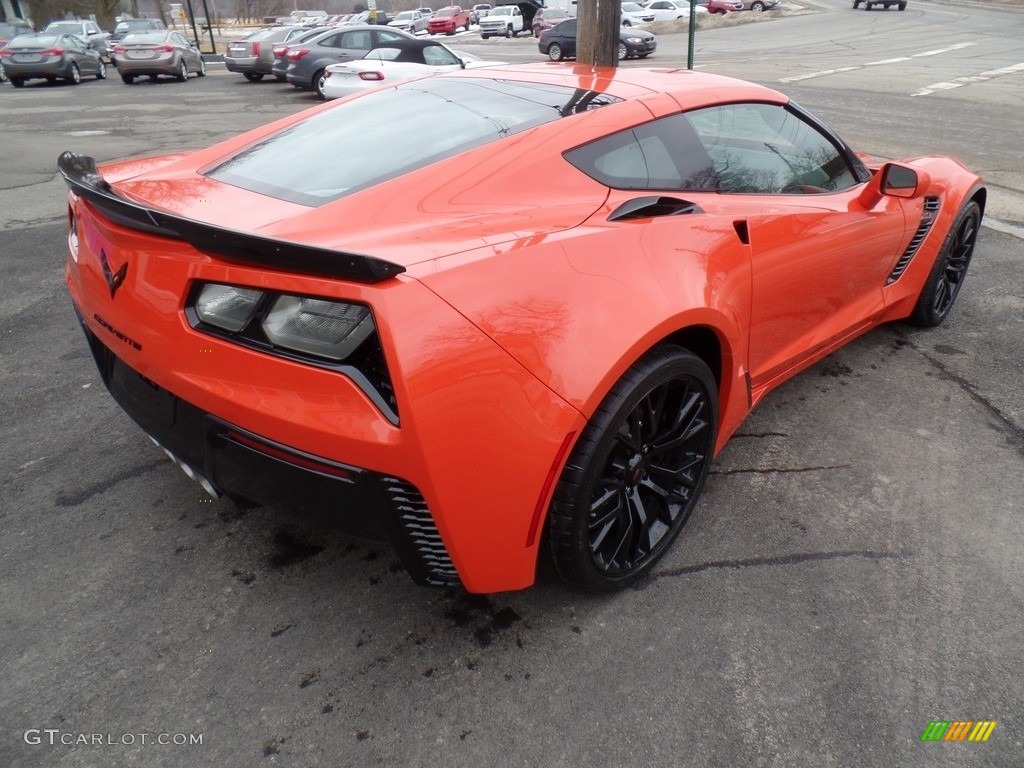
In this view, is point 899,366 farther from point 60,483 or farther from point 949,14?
point 949,14

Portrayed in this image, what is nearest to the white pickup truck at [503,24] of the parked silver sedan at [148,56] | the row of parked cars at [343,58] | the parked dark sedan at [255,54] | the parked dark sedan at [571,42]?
the parked dark sedan at [571,42]

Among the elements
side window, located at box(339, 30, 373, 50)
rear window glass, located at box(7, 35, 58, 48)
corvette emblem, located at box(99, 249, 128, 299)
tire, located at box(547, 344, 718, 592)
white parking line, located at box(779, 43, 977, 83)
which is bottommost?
white parking line, located at box(779, 43, 977, 83)

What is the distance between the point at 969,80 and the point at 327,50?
13.4 metres

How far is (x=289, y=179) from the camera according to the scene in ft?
7.77

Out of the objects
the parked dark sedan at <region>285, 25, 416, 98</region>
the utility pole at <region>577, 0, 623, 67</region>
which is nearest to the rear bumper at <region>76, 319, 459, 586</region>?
the utility pole at <region>577, 0, 623, 67</region>

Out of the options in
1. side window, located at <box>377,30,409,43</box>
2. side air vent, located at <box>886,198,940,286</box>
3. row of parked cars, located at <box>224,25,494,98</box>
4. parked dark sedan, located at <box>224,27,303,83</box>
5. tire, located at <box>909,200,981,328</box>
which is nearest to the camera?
side air vent, located at <box>886,198,940,286</box>

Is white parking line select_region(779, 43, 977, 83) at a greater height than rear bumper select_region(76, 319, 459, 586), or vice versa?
rear bumper select_region(76, 319, 459, 586)

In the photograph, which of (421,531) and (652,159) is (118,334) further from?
(652,159)

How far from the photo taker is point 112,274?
6.68ft

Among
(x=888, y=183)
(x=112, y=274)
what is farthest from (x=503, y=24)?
(x=112, y=274)

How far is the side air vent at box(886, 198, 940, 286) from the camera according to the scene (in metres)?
3.62

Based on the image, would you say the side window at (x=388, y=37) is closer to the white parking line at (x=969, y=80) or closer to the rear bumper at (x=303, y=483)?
the white parking line at (x=969, y=80)

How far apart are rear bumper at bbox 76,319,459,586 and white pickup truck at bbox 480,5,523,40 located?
43.4 m

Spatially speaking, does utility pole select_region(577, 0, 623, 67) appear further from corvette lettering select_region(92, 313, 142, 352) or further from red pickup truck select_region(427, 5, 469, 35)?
red pickup truck select_region(427, 5, 469, 35)
